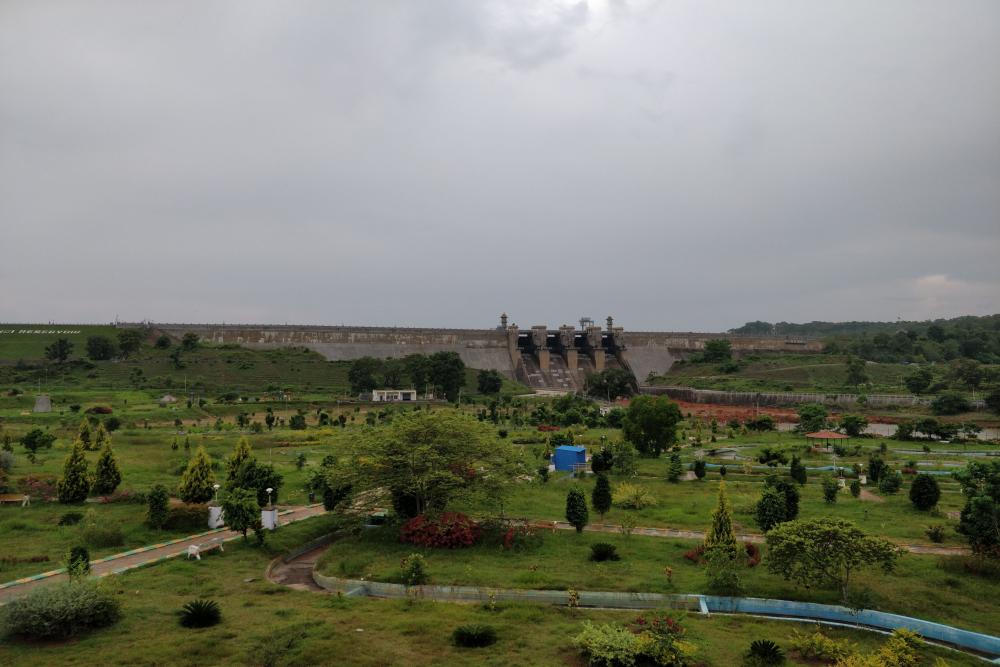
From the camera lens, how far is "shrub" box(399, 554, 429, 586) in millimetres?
17819

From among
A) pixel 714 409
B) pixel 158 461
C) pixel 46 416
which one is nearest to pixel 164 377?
pixel 46 416

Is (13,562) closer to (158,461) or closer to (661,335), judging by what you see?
(158,461)

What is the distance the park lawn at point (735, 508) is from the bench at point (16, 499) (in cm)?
1648

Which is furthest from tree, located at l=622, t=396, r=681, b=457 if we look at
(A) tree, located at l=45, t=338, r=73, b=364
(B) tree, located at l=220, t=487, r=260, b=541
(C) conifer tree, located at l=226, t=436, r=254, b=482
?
(A) tree, located at l=45, t=338, r=73, b=364

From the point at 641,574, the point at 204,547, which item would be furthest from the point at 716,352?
the point at 204,547

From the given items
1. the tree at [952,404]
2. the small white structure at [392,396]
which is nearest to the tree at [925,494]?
the tree at [952,404]

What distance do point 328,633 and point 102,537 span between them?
11.2 metres

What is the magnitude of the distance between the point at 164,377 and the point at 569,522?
221 feet

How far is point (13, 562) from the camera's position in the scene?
18656mm

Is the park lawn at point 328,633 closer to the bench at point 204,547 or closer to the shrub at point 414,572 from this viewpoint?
the shrub at point 414,572

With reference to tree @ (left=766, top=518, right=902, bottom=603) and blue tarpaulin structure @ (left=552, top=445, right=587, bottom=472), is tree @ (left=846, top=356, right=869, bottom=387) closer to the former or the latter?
blue tarpaulin structure @ (left=552, top=445, right=587, bottom=472)

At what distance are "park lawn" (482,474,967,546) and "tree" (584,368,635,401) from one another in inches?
2169

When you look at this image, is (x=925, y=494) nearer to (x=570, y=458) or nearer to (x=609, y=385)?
(x=570, y=458)

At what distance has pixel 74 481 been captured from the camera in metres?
25.5
